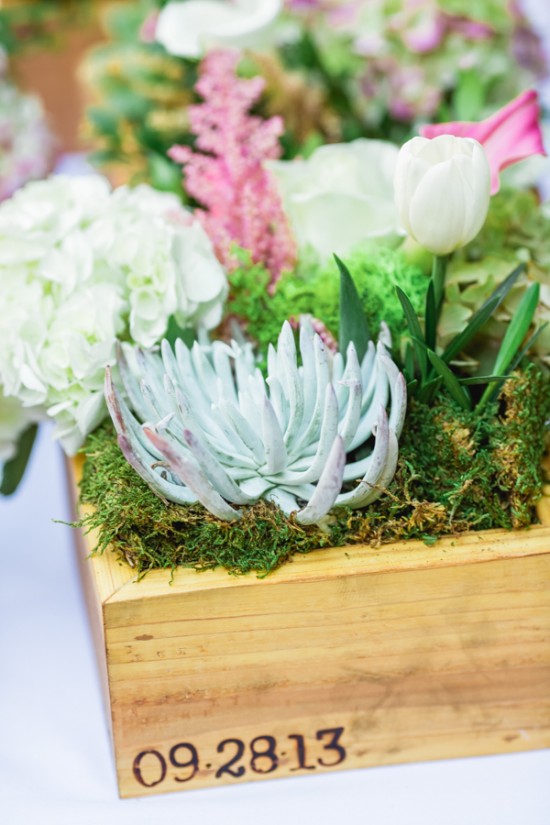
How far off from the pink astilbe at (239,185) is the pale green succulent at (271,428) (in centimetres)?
15

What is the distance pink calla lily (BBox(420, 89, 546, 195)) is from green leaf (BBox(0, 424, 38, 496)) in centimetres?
40

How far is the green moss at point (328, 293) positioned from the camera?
63cm

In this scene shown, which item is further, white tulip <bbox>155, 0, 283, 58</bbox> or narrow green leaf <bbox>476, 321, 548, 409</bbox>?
white tulip <bbox>155, 0, 283, 58</bbox>

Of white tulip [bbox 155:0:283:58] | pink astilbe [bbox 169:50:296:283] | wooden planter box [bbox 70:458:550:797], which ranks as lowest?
wooden planter box [bbox 70:458:550:797]

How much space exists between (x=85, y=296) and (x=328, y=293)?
0.18 metres

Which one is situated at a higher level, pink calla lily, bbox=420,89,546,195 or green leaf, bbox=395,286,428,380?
pink calla lily, bbox=420,89,546,195

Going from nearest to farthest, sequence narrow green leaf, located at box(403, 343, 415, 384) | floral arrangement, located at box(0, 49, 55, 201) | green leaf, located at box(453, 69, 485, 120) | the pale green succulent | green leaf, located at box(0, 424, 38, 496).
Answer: the pale green succulent
narrow green leaf, located at box(403, 343, 415, 384)
green leaf, located at box(0, 424, 38, 496)
green leaf, located at box(453, 69, 485, 120)
floral arrangement, located at box(0, 49, 55, 201)

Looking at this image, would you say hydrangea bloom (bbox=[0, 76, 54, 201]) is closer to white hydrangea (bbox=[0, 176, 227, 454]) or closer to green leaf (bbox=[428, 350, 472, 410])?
white hydrangea (bbox=[0, 176, 227, 454])

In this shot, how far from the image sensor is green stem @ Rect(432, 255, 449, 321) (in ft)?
1.88

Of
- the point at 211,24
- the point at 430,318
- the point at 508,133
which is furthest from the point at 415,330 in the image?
the point at 211,24

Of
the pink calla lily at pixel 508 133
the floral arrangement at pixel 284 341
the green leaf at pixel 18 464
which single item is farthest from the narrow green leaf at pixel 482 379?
the green leaf at pixel 18 464

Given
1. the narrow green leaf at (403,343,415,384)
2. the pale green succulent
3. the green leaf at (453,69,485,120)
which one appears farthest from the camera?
the green leaf at (453,69,485,120)

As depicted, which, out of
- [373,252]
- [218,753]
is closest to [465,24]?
[373,252]

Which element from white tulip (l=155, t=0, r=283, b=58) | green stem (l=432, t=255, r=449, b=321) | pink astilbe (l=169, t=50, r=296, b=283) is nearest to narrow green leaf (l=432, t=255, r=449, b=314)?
green stem (l=432, t=255, r=449, b=321)
